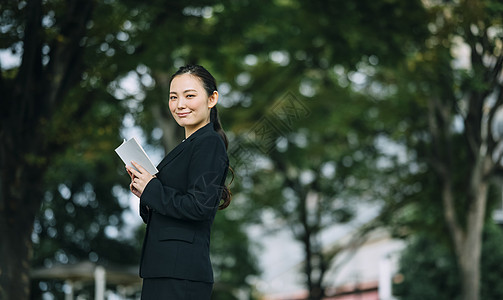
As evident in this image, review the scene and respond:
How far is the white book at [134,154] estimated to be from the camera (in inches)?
127

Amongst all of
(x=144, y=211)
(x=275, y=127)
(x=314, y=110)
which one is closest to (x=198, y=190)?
(x=144, y=211)

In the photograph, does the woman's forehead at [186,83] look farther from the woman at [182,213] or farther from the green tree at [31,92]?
the green tree at [31,92]

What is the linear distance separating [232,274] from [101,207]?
5.64m

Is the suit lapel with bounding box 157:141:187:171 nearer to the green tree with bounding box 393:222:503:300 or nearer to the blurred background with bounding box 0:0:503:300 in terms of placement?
the blurred background with bounding box 0:0:503:300

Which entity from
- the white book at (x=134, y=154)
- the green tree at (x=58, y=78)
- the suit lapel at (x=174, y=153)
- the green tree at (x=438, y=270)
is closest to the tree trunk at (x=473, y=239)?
the green tree at (x=58, y=78)

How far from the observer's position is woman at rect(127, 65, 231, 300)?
3.16 m

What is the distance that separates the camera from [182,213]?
3.14 metres

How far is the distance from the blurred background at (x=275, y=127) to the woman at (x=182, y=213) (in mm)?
1227

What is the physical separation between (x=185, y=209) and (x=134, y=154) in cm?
35

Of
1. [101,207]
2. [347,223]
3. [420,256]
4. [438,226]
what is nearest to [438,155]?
[438,226]

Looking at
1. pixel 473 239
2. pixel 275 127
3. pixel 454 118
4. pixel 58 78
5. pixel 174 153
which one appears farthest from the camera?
pixel 454 118

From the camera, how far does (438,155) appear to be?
15016mm

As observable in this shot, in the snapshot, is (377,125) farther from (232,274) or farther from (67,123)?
(232,274)

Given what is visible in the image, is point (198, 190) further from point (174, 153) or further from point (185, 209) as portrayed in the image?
point (174, 153)
